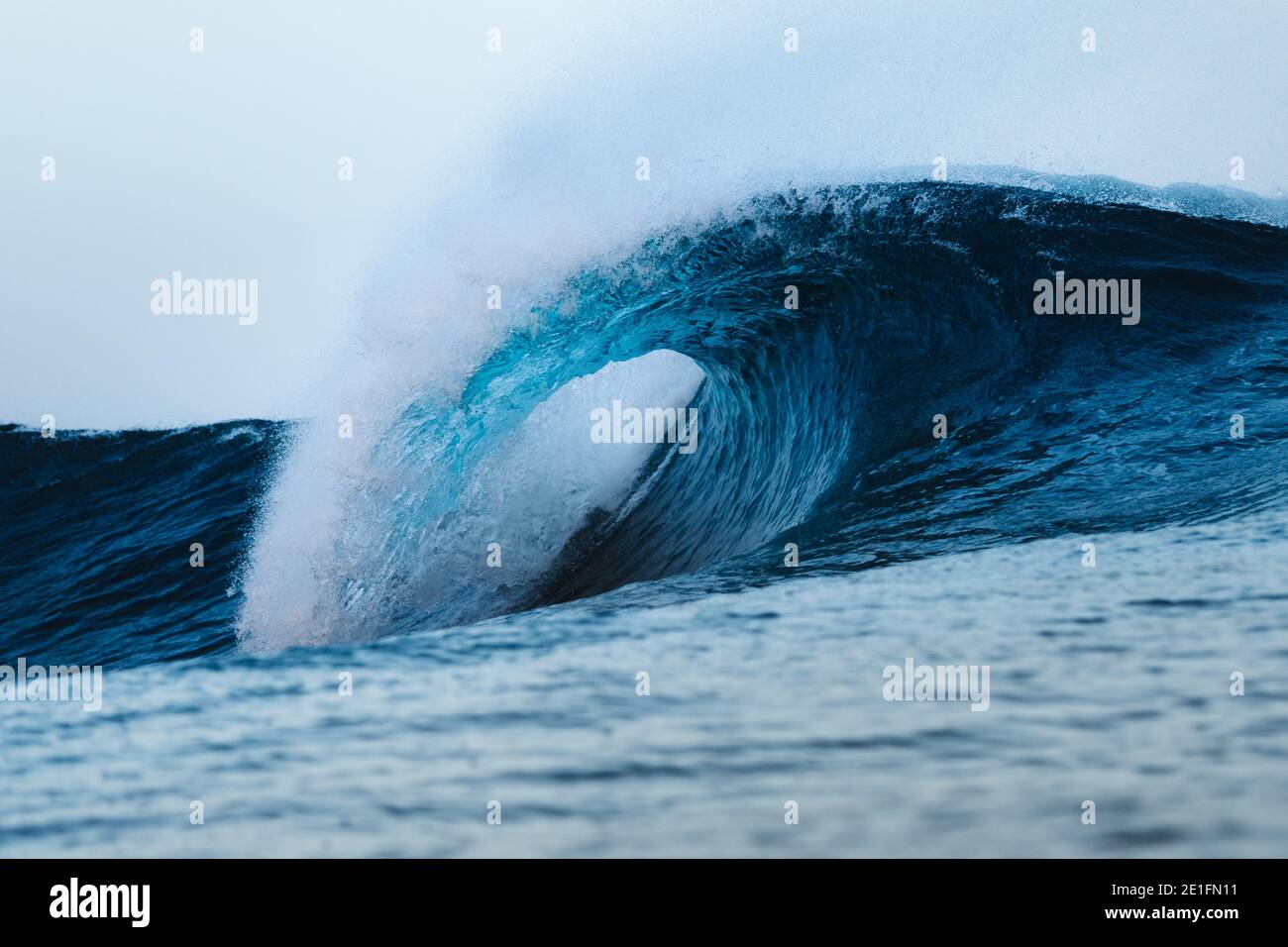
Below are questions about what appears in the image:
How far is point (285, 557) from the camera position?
22.5 ft

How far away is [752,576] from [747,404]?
12.5ft

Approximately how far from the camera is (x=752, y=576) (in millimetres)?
3908

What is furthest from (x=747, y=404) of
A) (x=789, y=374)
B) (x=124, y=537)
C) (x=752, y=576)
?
(x=124, y=537)

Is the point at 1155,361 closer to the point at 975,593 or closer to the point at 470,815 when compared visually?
the point at 975,593

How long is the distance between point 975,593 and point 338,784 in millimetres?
1768

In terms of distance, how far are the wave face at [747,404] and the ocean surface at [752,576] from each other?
28 mm

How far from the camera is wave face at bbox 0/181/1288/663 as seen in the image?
5.65 m

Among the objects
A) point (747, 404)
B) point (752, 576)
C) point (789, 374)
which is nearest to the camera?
point (752, 576)

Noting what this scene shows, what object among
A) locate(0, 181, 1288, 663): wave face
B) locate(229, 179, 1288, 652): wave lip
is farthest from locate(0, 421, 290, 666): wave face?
locate(229, 179, 1288, 652): wave lip

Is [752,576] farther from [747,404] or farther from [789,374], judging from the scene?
[747,404]

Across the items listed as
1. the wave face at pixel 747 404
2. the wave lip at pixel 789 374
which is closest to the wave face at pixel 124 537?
the wave face at pixel 747 404

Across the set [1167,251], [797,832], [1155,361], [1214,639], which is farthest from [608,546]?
[797,832]

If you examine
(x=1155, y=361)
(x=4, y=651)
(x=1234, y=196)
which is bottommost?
(x=4, y=651)

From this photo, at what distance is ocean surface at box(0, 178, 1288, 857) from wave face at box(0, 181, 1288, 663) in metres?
0.03
